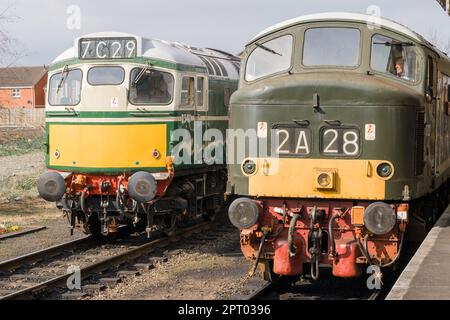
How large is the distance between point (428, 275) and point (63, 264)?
6489 mm

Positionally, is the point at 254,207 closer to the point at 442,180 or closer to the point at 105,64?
the point at 442,180

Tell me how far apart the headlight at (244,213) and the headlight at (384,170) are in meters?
1.54

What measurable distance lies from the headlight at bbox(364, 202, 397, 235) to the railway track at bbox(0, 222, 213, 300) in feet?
13.8

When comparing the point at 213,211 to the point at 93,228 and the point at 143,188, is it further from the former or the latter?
the point at 143,188

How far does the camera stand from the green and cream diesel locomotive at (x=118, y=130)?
13711mm

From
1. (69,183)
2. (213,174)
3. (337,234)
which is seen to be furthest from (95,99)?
(337,234)

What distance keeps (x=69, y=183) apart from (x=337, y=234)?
6039 millimetres

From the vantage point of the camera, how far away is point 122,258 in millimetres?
13211

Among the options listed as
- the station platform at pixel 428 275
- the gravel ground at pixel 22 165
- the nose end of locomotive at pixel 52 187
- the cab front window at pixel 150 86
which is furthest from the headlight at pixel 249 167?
the gravel ground at pixel 22 165

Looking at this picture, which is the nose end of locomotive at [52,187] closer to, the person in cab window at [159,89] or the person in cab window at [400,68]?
the person in cab window at [159,89]

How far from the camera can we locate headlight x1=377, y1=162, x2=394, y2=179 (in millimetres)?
9406

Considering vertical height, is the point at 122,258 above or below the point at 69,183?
below

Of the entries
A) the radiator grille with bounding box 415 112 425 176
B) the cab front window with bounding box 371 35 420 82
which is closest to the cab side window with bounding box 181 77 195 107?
the cab front window with bounding box 371 35 420 82

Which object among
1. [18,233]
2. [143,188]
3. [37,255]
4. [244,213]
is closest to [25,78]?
[18,233]
